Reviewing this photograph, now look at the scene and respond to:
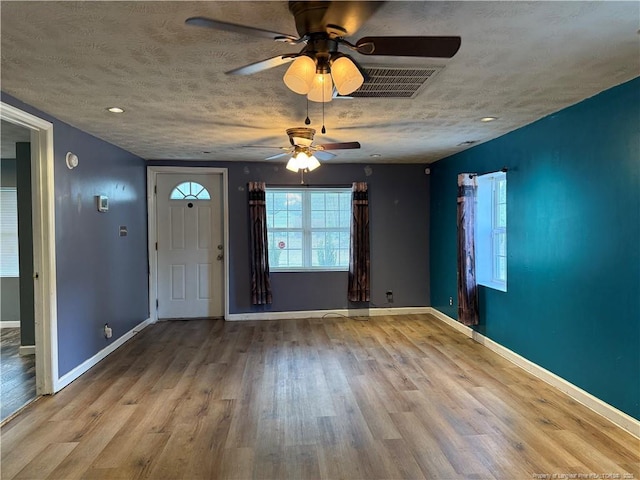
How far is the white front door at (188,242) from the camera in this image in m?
5.69

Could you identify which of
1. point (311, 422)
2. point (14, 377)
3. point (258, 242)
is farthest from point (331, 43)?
point (258, 242)

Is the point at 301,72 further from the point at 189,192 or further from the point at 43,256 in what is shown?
the point at 189,192

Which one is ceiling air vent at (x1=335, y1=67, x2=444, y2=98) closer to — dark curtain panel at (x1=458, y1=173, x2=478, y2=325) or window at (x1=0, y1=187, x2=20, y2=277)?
dark curtain panel at (x1=458, y1=173, x2=478, y2=325)

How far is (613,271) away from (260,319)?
169 inches

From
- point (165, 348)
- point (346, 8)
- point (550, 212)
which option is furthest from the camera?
point (165, 348)

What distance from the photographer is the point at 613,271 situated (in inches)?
107

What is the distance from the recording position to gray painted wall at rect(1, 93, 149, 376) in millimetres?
3375

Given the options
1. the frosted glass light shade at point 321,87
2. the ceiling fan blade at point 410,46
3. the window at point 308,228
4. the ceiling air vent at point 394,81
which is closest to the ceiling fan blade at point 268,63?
the frosted glass light shade at point 321,87

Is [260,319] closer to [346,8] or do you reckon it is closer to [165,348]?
[165,348]

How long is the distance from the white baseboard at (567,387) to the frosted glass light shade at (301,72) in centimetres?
292

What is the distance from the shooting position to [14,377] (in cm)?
357

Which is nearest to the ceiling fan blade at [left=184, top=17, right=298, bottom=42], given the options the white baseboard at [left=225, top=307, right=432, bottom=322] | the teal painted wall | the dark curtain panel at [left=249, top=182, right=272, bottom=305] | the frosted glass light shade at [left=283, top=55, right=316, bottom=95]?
the frosted glass light shade at [left=283, top=55, right=316, bottom=95]

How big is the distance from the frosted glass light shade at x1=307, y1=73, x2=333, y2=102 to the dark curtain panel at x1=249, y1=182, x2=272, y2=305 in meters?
3.70

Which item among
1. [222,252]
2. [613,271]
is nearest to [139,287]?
[222,252]
